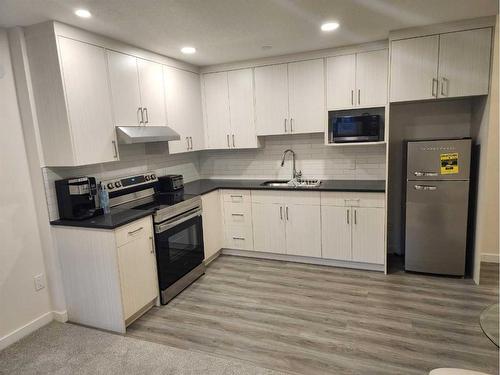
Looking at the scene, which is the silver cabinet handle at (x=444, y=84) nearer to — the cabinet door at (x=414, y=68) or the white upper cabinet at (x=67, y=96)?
the cabinet door at (x=414, y=68)

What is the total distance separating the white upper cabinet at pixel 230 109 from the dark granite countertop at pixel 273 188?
1.62ft

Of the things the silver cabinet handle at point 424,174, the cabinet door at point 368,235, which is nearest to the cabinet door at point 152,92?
the cabinet door at point 368,235

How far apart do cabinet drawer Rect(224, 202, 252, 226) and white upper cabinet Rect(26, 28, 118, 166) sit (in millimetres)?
1742

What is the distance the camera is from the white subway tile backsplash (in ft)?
12.0

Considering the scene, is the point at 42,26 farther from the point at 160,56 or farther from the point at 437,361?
the point at 437,361

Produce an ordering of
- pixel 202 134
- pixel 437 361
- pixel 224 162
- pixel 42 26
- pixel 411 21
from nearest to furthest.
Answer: pixel 437 361 < pixel 42 26 < pixel 411 21 < pixel 202 134 < pixel 224 162

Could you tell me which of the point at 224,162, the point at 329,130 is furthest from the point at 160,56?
the point at 329,130

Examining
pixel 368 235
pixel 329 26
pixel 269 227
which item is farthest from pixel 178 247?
pixel 329 26

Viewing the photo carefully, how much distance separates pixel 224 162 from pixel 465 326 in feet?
10.9

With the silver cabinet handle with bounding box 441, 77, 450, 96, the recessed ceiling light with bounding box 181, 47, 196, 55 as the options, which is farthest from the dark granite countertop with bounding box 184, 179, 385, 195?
the recessed ceiling light with bounding box 181, 47, 196, 55

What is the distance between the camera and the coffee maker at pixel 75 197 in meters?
2.71

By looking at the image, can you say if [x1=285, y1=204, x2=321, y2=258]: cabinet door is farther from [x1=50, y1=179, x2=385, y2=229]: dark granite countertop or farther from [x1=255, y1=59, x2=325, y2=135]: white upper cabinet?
[x1=255, y1=59, x2=325, y2=135]: white upper cabinet

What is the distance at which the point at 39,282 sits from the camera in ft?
9.29

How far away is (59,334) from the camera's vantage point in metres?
2.71
